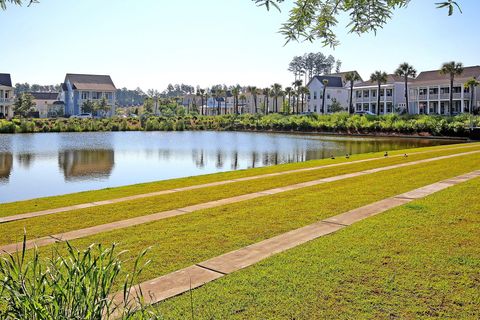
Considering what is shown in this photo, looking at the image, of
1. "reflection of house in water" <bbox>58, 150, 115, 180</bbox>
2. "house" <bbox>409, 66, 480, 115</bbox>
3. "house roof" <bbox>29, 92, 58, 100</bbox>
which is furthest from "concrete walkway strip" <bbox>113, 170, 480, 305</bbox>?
"house roof" <bbox>29, 92, 58, 100</bbox>

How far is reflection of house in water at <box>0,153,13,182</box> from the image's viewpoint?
2283 centimetres

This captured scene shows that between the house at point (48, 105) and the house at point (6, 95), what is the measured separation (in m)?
15.4

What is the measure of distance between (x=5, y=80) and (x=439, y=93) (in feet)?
237

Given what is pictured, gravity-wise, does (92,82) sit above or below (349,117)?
above

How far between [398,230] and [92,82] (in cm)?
9672

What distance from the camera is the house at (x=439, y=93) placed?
69.4 metres

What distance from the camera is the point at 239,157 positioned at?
31.2m

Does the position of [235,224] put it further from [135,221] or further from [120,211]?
[120,211]

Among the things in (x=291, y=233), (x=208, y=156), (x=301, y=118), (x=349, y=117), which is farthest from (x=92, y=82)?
(x=291, y=233)

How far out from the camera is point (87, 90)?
310 feet

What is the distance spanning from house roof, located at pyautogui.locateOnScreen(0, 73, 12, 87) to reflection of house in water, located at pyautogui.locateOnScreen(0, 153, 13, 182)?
54384 millimetres

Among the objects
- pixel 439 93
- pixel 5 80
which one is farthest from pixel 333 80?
pixel 5 80

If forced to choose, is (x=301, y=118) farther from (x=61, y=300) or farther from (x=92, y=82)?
(x=61, y=300)

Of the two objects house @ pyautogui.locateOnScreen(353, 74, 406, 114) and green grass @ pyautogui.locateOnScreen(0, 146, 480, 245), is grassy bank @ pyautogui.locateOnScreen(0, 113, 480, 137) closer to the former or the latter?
house @ pyautogui.locateOnScreen(353, 74, 406, 114)
